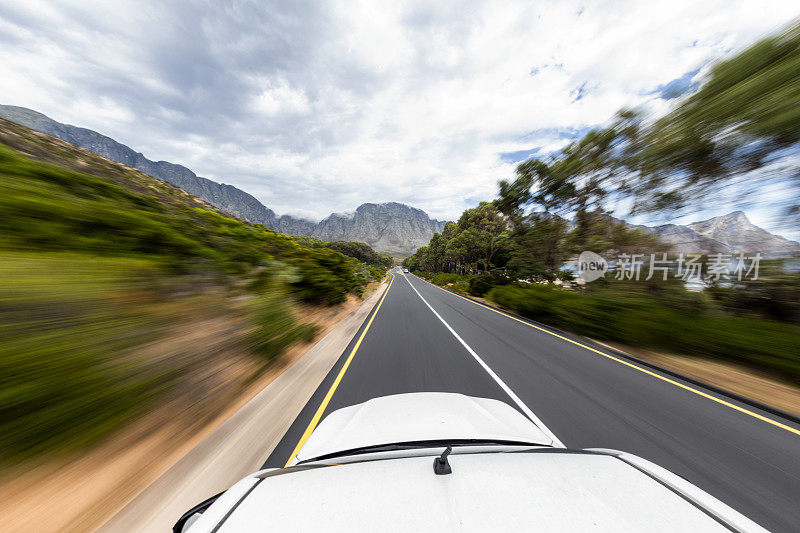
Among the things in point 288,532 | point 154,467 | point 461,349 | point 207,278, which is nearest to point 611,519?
point 288,532

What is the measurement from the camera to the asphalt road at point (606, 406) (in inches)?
89.4

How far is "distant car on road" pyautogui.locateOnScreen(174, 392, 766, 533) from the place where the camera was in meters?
1.04

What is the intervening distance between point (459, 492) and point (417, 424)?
2.07ft

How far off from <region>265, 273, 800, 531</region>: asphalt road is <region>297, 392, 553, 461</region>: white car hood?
122cm

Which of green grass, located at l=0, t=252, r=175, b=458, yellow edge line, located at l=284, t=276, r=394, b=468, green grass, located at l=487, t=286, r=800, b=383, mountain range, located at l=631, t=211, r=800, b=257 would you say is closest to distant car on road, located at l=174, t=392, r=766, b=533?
yellow edge line, located at l=284, t=276, r=394, b=468

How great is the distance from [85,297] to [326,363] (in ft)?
11.3

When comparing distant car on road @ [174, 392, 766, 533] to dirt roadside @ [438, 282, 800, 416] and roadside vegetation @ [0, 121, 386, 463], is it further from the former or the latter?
dirt roadside @ [438, 282, 800, 416]

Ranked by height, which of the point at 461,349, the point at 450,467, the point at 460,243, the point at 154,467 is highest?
the point at 460,243

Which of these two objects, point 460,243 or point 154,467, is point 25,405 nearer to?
point 154,467

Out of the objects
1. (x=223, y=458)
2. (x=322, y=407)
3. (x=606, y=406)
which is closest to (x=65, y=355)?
(x=223, y=458)

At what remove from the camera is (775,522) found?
1904 millimetres

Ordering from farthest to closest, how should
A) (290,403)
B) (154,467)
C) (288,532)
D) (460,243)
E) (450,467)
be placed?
(460,243), (290,403), (154,467), (450,467), (288,532)

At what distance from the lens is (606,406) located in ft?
11.0

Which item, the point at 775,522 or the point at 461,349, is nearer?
the point at 775,522
